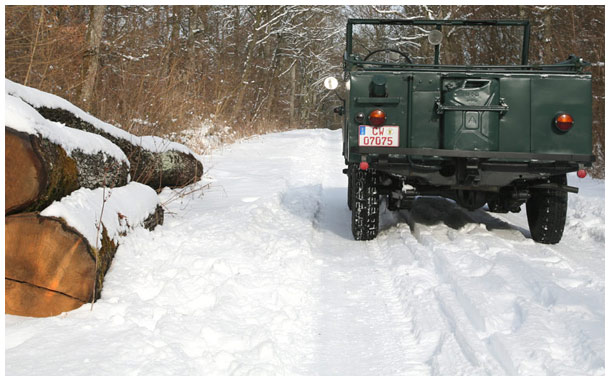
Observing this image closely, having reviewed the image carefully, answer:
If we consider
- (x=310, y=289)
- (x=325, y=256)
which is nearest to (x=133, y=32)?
(x=325, y=256)

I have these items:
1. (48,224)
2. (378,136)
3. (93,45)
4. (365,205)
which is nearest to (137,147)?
(365,205)

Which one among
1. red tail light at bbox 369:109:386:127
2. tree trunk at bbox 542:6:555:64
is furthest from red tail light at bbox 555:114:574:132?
tree trunk at bbox 542:6:555:64

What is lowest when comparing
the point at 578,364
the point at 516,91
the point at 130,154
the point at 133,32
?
the point at 578,364

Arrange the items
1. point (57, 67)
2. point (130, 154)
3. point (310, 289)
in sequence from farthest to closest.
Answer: point (57, 67), point (130, 154), point (310, 289)

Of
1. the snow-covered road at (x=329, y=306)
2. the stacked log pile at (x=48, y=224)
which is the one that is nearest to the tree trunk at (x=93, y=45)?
the snow-covered road at (x=329, y=306)

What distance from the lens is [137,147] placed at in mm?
6145

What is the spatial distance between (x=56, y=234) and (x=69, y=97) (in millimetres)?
7013

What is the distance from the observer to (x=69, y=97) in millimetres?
9219

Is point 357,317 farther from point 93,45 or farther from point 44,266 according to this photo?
point 93,45

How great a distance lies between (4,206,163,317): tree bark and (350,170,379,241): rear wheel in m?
2.99

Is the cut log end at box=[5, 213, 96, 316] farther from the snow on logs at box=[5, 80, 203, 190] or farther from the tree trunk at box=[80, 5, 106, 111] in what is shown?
the tree trunk at box=[80, 5, 106, 111]

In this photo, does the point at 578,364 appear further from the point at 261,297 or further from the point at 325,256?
the point at 325,256

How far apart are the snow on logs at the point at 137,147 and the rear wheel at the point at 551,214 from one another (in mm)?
4458

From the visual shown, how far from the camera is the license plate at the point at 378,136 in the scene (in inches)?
191
